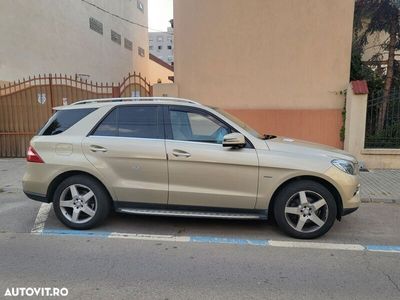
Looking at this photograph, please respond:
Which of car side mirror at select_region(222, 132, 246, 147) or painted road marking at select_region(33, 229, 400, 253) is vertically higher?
car side mirror at select_region(222, 132, 246, 147)

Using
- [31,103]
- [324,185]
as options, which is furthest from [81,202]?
[31,103]

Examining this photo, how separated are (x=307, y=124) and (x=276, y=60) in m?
1.88

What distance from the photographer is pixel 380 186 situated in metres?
6.84

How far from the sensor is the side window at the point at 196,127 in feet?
14.4

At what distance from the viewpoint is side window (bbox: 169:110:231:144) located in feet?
14.4

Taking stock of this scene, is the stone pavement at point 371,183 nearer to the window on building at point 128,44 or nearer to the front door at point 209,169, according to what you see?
the front door at point 209,169

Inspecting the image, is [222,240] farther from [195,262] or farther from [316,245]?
[316,245]

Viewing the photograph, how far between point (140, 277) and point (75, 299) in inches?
24.7

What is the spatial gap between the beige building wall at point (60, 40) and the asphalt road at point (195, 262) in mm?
8868

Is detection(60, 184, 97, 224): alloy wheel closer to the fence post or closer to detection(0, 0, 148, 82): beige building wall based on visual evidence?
the fence post

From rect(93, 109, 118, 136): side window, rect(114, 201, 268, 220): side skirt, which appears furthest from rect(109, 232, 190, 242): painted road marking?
rect(93, 109, 118, 136): side window

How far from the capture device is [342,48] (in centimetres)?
890

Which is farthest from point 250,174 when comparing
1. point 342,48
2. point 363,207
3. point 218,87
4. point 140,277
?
point 342,48

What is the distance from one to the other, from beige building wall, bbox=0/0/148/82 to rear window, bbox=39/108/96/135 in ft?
26.3
